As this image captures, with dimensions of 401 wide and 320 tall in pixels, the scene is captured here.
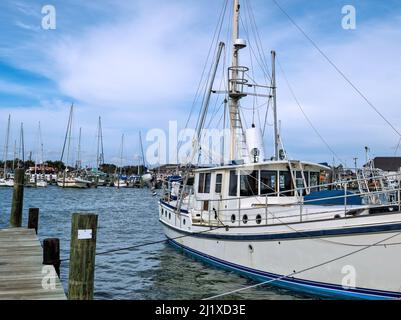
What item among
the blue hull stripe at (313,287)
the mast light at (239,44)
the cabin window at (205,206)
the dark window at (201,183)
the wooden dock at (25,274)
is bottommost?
the blue hull stripe at (313,287)

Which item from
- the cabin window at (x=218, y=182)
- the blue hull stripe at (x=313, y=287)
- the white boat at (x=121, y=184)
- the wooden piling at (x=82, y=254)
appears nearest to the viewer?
the wooden piling at (x=82, y=254)

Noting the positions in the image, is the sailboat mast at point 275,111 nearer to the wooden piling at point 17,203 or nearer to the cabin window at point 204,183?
the cabin window at point 204,183

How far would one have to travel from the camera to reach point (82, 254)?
7.61 m

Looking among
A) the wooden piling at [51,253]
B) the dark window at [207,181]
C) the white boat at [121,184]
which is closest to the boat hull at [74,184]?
the white boat at [121,184]

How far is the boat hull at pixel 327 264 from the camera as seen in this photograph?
9594mm

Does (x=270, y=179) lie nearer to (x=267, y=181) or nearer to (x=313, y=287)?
(x=267, y=181)

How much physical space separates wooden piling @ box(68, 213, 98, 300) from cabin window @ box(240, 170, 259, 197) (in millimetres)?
7995

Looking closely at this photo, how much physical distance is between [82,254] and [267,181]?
8.49 m

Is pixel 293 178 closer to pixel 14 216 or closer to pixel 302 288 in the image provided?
pixel 302 288

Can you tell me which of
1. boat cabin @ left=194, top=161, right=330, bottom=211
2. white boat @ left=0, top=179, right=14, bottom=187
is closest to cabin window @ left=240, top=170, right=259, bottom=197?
boat cabin @ left=194, top=161, right=330, bottom=211

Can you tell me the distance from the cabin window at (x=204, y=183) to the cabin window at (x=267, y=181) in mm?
2742

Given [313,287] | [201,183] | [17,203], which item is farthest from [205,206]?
[17,203]

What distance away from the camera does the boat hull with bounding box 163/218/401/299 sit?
959 cm
